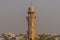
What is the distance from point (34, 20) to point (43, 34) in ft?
48.7

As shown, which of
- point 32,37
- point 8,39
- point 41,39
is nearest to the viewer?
point 32,37

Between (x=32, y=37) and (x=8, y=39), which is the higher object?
(x=32, y=37)

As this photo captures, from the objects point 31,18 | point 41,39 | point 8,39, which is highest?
point 31,18

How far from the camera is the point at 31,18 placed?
18266mm

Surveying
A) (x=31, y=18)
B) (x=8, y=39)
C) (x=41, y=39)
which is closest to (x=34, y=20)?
(x=31, y=18)

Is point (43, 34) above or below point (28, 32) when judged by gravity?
below

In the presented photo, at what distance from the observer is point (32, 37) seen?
1788cm

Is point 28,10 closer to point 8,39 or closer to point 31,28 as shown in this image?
point 31,28

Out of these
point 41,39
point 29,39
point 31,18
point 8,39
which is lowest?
point 8,39

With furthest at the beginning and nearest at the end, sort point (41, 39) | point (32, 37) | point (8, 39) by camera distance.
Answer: point (8, 39), point (41, 39), point (32, 37)

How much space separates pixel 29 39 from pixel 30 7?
5.95 ft

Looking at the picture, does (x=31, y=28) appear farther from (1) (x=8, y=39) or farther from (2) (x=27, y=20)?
(1) (x=8, y=39)

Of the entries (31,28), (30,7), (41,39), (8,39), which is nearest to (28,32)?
(31,28)

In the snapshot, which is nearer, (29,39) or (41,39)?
(29,39)
